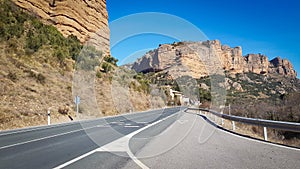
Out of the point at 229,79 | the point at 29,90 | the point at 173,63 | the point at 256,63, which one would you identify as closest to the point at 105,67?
the point at 29,90

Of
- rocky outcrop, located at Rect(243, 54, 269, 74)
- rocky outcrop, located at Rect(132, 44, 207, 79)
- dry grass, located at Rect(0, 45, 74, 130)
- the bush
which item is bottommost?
dry grass, located at Rect(0, 45, 74, 130)

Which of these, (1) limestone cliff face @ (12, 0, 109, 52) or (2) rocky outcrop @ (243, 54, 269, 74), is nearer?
(1) limestone cliff face @ (12, 0, 109, 52)

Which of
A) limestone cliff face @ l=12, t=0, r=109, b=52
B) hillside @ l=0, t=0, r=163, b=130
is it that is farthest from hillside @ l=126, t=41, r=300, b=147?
limestone cliff face @ l=12, t=0, r=109, b=52

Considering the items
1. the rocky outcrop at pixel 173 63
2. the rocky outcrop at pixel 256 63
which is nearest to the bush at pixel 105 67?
the rocky outcrop at pixel 173 63

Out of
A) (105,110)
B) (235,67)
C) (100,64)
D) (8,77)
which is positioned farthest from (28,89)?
(235,67)

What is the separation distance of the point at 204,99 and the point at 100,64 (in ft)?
85.3

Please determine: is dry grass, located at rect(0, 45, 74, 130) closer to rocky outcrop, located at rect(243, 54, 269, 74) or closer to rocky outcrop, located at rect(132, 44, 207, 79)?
rocky outcrop, located at rect(132, 44, 207, 79)

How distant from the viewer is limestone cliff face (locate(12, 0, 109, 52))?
1737 inches

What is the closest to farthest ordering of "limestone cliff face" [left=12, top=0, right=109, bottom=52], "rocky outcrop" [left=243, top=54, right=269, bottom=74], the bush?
1. "limestone cliff face" [left=12, top=0, right=109, bottom=52]
2. the bush
3. "rocky outcrop" [left=243, top=54, right=269, bottom=74]

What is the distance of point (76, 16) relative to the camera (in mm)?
49844

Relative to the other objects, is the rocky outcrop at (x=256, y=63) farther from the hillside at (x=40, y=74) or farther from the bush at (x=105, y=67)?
the hillside at (x=40, y=74)

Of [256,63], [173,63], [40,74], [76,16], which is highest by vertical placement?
[256,63]

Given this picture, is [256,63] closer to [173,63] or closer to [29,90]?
[173,63]

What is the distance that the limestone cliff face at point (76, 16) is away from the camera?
145 ft
